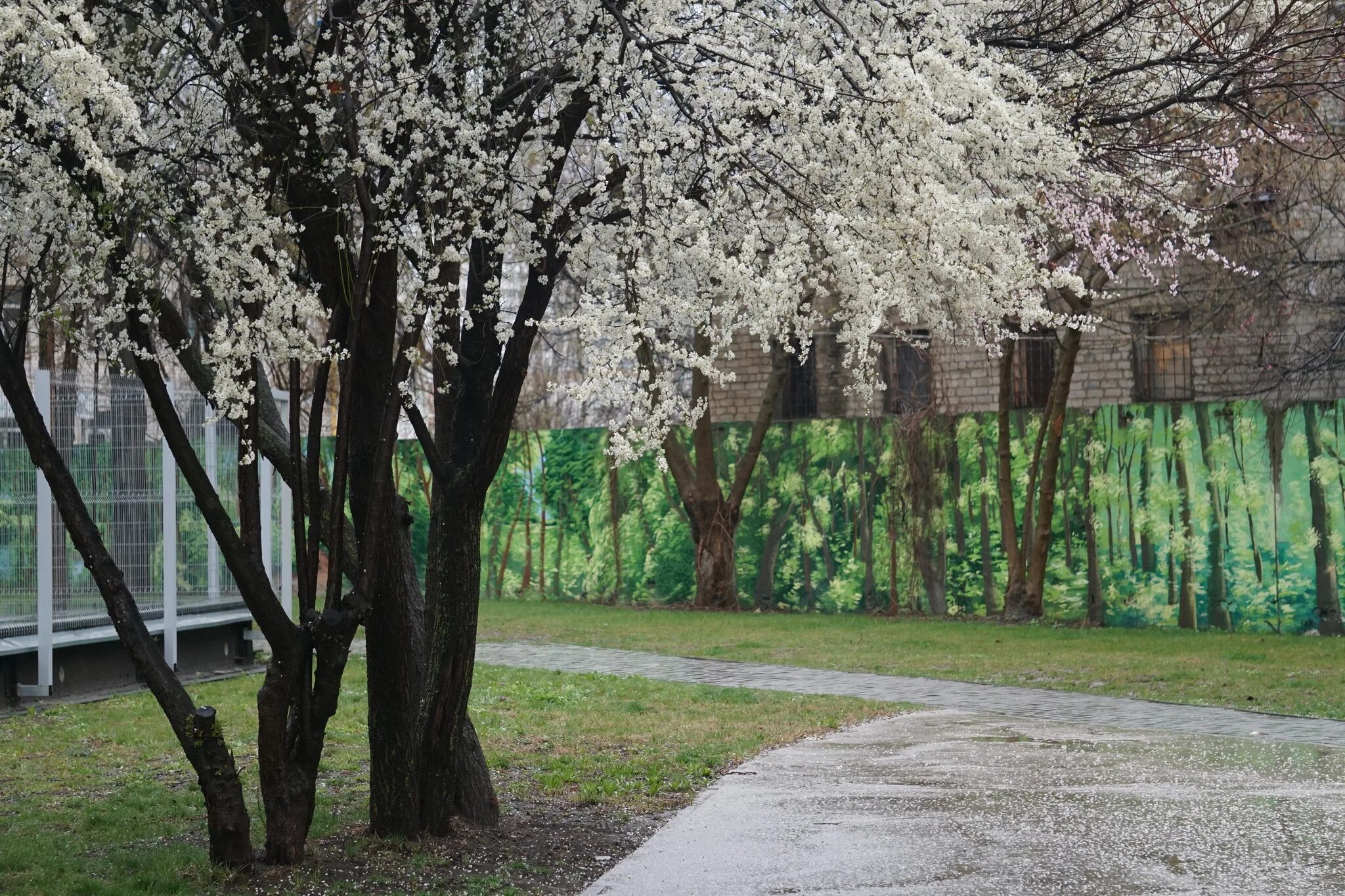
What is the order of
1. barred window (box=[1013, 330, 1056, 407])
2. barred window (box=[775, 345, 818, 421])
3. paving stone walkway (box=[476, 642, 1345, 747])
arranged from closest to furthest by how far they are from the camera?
paving stone walkway (box=[476, 642, 1345, 747]), barred window (box=[1013, 330, 1056, 407]), barred window (box=[775, 345, 818, 421])

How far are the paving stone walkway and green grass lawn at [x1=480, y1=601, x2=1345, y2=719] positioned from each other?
0.36 metres

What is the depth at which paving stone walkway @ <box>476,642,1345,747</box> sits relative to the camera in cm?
1036

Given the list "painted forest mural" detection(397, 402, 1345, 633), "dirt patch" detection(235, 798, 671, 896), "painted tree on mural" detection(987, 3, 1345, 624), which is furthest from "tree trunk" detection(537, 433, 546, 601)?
"dirt patch" detection(235, 798, 671, 896)

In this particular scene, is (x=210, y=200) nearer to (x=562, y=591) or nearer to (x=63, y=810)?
(x=63, y=810)

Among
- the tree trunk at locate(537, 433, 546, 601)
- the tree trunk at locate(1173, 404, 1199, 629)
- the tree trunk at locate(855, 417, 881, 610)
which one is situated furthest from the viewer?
the tree trunk at locate(537, 433, 546, 601)

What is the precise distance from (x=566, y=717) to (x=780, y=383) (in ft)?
37.8

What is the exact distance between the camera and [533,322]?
21.0 ft

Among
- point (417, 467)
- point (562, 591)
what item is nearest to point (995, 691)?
point (562, 591)

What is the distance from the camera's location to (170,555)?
13.1m

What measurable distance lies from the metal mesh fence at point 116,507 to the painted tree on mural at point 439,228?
4670 millimetres

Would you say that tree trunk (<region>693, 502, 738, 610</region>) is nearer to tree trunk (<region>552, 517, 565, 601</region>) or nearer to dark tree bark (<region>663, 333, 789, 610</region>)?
dark tree bark (<region>663, 333, 789, 610</region>)

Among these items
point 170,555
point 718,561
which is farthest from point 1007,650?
point 170,555

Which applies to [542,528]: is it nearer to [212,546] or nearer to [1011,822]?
[212,546]

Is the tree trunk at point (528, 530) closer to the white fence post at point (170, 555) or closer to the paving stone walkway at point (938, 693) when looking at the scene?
the paving stone walkway at point (938, 693)
